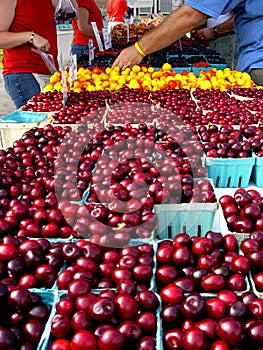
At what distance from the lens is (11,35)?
409cm

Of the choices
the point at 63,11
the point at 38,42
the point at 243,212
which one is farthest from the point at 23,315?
the point at 63,11

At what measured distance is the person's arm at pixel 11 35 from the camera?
4.00 meters

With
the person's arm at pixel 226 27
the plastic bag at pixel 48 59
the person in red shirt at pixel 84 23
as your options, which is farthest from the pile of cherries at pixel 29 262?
the person's arm at pixel 226 27

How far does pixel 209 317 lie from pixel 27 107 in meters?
3.10

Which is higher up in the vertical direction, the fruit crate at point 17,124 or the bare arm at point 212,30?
the bare arm at point 212,30

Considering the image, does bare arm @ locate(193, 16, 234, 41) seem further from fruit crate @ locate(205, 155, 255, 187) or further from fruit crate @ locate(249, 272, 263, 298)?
fruit crate @ locate(249, 272, 263, 298)

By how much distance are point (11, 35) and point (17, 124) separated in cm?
143

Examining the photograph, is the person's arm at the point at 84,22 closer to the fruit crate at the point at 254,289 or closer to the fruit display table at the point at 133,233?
the fruit display table at the point at 133,233

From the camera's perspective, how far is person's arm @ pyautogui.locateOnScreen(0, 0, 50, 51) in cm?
400

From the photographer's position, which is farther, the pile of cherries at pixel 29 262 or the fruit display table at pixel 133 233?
the pile of cherries at pixel 29 262

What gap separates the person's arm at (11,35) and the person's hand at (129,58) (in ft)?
3.57

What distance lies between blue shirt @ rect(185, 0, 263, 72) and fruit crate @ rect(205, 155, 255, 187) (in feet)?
6.82

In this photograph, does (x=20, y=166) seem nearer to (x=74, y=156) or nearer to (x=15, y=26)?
(x=74, y=156)

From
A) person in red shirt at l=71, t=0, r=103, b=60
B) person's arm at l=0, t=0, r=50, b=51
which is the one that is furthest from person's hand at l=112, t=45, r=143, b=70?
person in red shirt at l=71, t=0, r=103, b=60
